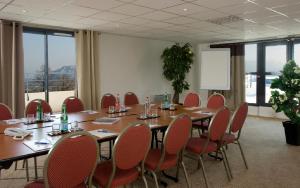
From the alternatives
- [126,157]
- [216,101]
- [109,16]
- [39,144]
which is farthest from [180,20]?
[39,144]

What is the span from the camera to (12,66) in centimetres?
532

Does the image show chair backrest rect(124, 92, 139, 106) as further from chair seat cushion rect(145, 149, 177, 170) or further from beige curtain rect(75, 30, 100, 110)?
chair seat cushion rect(145, 149, 177, 170)

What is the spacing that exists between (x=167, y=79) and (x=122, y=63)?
1.80 m

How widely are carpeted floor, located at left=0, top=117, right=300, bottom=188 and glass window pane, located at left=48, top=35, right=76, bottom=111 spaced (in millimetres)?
2713

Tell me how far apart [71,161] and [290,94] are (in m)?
4.50

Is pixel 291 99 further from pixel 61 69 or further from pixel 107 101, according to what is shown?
pixel 61 69

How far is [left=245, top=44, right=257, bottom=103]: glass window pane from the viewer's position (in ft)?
27.7

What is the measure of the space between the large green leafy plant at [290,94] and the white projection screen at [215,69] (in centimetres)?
330

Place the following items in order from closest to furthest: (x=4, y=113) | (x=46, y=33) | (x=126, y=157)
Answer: (x=126, y=157)
(x=4, y=113)
(x=46, y=33)

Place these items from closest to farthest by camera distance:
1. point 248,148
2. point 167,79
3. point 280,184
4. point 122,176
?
point 122,176 < point 280,184 < point 248,148 < point 167,79

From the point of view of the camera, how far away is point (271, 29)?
6395 millimetres

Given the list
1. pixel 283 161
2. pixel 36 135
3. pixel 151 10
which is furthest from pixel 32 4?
pixel 283 161

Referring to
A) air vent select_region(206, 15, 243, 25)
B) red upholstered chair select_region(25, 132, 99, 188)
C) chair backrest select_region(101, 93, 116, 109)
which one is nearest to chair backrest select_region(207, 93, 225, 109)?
air vent select_region(206, 15, 243, 25)

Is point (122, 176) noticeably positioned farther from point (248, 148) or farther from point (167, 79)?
point (167, 79)
